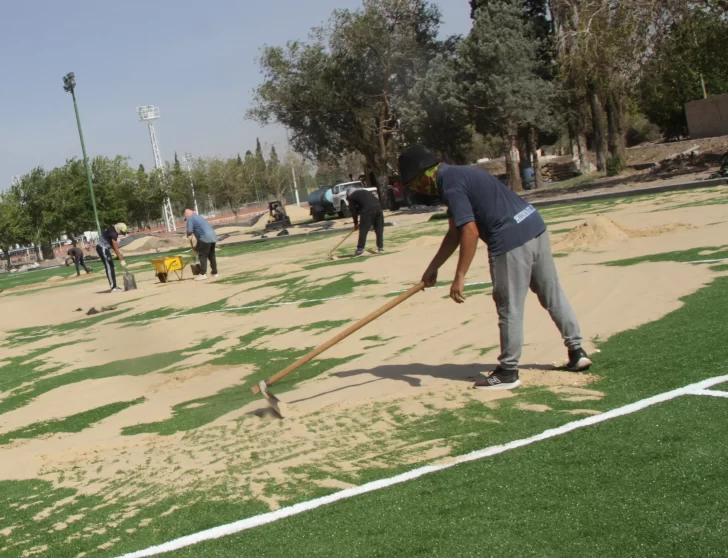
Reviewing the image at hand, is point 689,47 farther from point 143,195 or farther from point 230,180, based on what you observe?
point 230,180

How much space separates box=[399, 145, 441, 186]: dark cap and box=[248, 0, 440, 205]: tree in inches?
1308

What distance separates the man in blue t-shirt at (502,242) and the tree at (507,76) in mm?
31570

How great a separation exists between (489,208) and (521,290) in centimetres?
62

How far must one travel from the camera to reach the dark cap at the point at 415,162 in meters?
5.58

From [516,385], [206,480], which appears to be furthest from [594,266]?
[206,480]

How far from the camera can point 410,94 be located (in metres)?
38.5

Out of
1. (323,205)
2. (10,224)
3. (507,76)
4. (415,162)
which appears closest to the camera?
(415,162)

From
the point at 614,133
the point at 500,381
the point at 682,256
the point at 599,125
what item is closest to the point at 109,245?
the point at 682,256

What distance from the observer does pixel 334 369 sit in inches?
288

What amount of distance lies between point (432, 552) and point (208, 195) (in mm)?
74523

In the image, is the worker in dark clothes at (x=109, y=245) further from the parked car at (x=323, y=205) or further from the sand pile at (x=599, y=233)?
the parked car at (x=323, y=205)

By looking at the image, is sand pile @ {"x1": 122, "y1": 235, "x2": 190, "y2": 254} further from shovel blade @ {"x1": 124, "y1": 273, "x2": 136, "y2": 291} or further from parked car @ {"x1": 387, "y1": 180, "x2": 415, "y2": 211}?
shovel blade @ {"x1": 124, "y1": 273, "x2": 136, "y2": 291}

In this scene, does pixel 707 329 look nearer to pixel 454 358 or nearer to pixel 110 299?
pixel 454 358

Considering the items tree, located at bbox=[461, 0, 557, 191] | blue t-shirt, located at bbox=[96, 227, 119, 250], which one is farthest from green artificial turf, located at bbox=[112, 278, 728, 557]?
tree, located at bbox=[461, 0, 557, 191]
